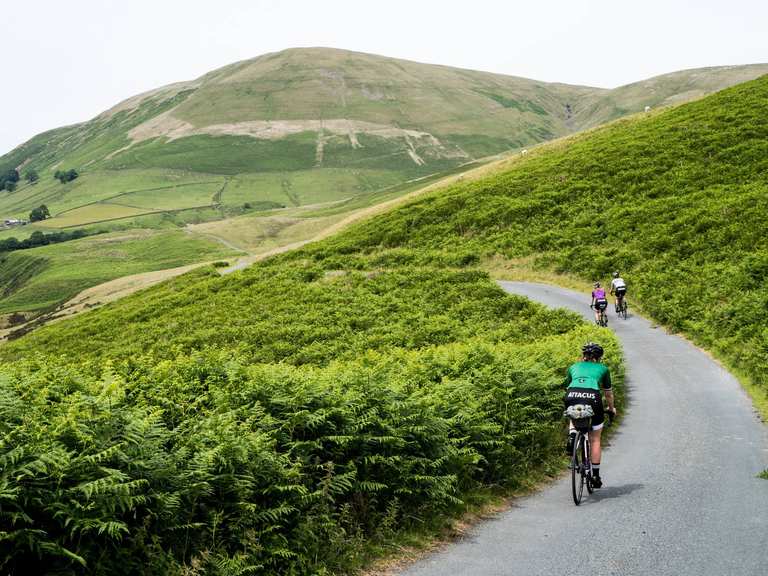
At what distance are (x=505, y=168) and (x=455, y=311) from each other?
162 feet

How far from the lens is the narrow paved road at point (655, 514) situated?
395 inches

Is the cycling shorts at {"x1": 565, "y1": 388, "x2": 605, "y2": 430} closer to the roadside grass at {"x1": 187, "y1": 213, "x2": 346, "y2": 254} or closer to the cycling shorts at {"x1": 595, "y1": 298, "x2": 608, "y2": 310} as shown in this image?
the cycling shorts at {"x1": 595, "y1": 298, "x2": 608, "y2": 310}

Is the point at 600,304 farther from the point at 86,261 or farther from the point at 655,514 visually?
the point at 86,261

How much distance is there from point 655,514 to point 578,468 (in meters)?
1.69

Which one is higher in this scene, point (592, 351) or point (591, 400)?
point (592, 351)

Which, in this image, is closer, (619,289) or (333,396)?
(333,396)

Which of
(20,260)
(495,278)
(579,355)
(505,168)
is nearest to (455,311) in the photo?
(495,278)

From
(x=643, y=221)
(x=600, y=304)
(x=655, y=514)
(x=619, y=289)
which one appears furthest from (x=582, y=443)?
(x=643, y=221)

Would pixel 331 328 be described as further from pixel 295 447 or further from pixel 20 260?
pixel 20 260

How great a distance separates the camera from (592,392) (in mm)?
13961

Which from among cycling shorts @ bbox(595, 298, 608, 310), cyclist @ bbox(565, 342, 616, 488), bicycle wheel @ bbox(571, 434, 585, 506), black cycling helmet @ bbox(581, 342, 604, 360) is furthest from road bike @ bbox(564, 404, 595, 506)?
cycling shorts @ bbox(595, 298, 608, 310)

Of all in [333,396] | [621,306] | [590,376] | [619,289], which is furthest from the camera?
[621,306]

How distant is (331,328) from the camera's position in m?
41.4

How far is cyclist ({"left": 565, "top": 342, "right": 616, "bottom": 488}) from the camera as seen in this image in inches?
546
